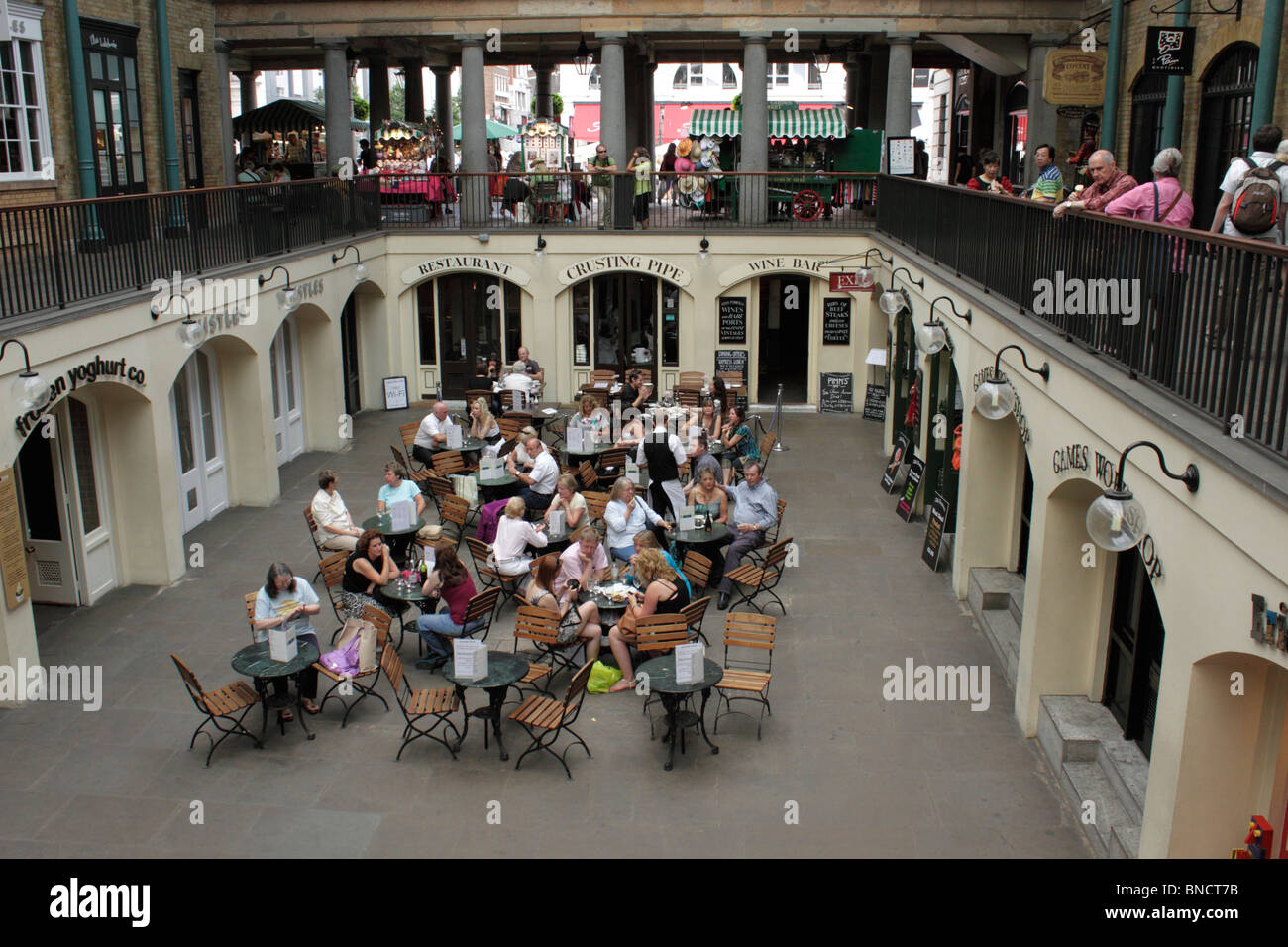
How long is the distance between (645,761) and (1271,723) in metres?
4.73

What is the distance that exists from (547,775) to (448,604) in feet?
7.44

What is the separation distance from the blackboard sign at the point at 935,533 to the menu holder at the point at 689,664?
5.45m

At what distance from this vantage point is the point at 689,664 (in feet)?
31.4

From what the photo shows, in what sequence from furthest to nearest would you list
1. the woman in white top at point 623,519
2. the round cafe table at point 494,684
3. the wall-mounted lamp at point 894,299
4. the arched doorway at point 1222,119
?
1. the wall-mounted lamp at point 894,299
2. the arched doorway at point 1222,119
3. the woman in white top at point 623,519
4. the round cafe table at point 494,684

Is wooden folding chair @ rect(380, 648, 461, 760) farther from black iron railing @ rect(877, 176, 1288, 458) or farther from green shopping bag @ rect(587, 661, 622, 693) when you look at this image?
black iron railing @ rect(877, 176, 1288, 458)

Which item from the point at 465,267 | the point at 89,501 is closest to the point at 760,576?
the point at 89,501

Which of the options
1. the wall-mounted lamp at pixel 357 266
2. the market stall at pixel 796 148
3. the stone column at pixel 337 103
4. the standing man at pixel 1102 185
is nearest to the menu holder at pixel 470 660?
the standing man at pixel 1102 185

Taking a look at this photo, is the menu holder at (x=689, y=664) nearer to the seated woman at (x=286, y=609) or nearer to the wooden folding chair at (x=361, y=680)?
the wooden folding chair at (x=361, y=680)

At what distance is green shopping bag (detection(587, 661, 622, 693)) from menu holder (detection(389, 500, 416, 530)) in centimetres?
333

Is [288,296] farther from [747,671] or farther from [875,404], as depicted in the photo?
[875,404]

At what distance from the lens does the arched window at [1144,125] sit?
17516 millimetres
